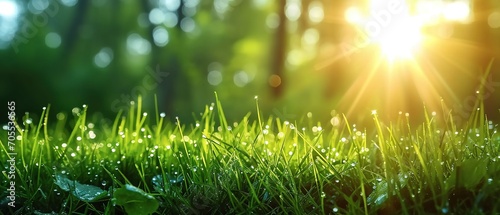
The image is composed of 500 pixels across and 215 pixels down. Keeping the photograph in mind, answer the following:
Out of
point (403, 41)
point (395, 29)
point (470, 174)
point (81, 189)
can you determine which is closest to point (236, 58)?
point (403, 41)

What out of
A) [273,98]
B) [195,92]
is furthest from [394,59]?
[195,92]

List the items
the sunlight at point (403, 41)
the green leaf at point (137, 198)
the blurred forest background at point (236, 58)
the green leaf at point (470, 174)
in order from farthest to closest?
the blurred forest background at point (236, 58)
the sunlight at point (403, 41)
the green leaf at point (137, 198)
the green leaf at point (470, 174)

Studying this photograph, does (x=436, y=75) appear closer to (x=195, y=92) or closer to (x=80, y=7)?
(x=195, y=92)

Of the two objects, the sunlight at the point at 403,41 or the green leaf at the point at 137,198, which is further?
the sunlight at the point at 403,41

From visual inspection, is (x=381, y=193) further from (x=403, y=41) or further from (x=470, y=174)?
(x=403, y=41)

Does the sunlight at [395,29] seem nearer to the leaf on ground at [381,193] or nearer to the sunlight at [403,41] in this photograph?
the sunlight at [403,41]

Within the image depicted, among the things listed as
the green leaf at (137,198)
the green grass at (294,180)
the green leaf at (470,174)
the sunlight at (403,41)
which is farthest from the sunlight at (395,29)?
the green leaf at (137,198)
